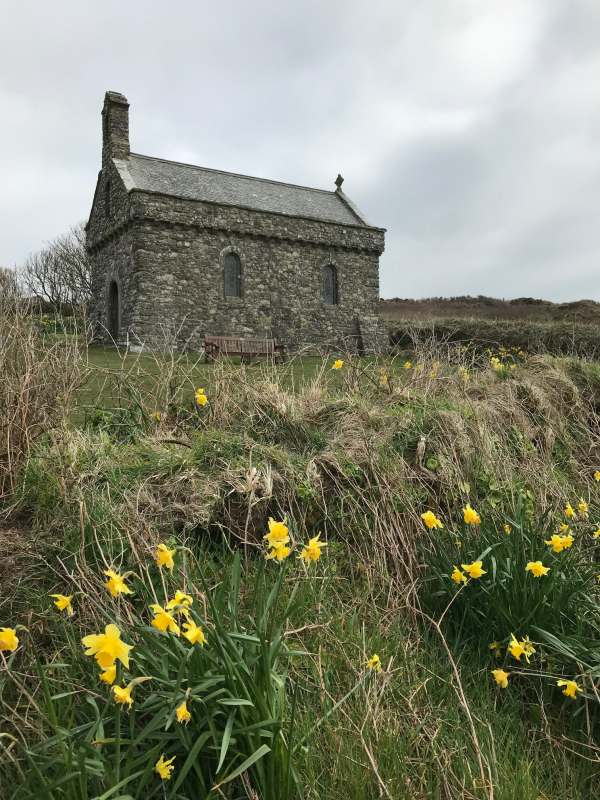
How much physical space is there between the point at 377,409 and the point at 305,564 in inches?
87.0

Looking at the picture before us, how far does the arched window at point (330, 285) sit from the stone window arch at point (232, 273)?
146 inches

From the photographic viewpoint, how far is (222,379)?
5230 millimetres

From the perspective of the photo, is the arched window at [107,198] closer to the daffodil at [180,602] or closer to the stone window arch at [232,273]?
the stone window arch at [232,273]

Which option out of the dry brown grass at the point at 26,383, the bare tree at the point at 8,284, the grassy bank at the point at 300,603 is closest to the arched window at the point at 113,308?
the grassy bank at the point at 300,603

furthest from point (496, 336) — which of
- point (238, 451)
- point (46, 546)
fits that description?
point (46, 546)

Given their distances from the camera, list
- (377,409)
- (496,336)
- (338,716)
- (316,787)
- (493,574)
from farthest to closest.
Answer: (496,336), (377,409), (493,574), (338,716), (316,787)

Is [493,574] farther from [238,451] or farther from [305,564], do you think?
[238,451]

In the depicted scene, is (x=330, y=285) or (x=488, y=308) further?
(x=488, y=308)

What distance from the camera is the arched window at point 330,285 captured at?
23.5 meters

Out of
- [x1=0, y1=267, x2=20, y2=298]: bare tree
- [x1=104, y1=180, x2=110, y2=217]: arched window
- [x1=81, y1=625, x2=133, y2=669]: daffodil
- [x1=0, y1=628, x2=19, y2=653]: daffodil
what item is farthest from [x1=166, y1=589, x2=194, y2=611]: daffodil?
[x1=104, y1=180, x2=110, y2=217]: arched window

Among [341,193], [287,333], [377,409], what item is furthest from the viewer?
[341,193]

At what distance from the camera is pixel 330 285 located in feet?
78.0

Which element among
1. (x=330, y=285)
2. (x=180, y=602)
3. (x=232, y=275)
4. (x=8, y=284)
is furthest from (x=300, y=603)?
(x=330, y=285)

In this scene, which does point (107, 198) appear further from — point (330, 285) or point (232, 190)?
point (330, 285)
